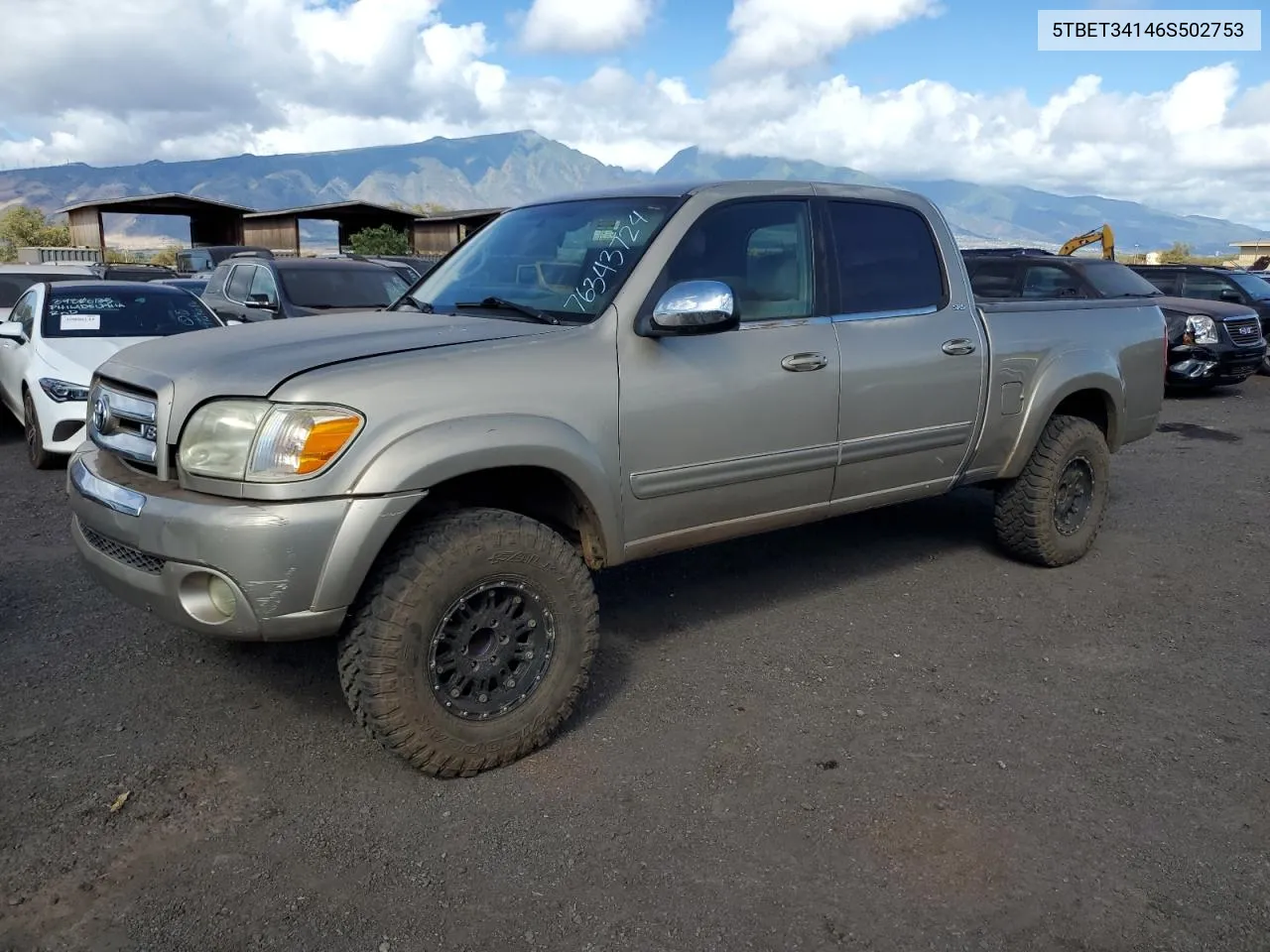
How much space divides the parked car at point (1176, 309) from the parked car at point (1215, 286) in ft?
4.08

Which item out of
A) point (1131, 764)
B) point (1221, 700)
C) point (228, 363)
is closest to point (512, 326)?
point (228, 363)

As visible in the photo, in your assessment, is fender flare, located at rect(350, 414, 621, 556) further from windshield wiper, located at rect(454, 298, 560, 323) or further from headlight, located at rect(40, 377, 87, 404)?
headlight, located at rect(40, 377, 87, 404)

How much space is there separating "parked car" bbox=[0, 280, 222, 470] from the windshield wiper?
4552 millimetres

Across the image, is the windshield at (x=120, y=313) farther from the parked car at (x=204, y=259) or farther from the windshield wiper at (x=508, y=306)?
the parked car at (x=204, y=259)

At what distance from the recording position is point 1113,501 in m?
7.34

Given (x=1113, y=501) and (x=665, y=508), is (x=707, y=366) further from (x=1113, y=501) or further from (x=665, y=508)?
(x=1113, y=501)

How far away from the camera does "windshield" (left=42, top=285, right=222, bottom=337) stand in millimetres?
8469

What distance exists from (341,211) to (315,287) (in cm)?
2994

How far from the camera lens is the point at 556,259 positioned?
405 centimetres

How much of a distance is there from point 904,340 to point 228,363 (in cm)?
280

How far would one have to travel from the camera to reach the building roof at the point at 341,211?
37312mm

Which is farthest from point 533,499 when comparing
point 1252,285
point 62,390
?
point 1252,285

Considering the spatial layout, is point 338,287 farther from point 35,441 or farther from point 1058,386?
point 1058,386

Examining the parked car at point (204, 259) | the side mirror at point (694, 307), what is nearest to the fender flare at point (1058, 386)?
the side mirror at point (694, 307)
